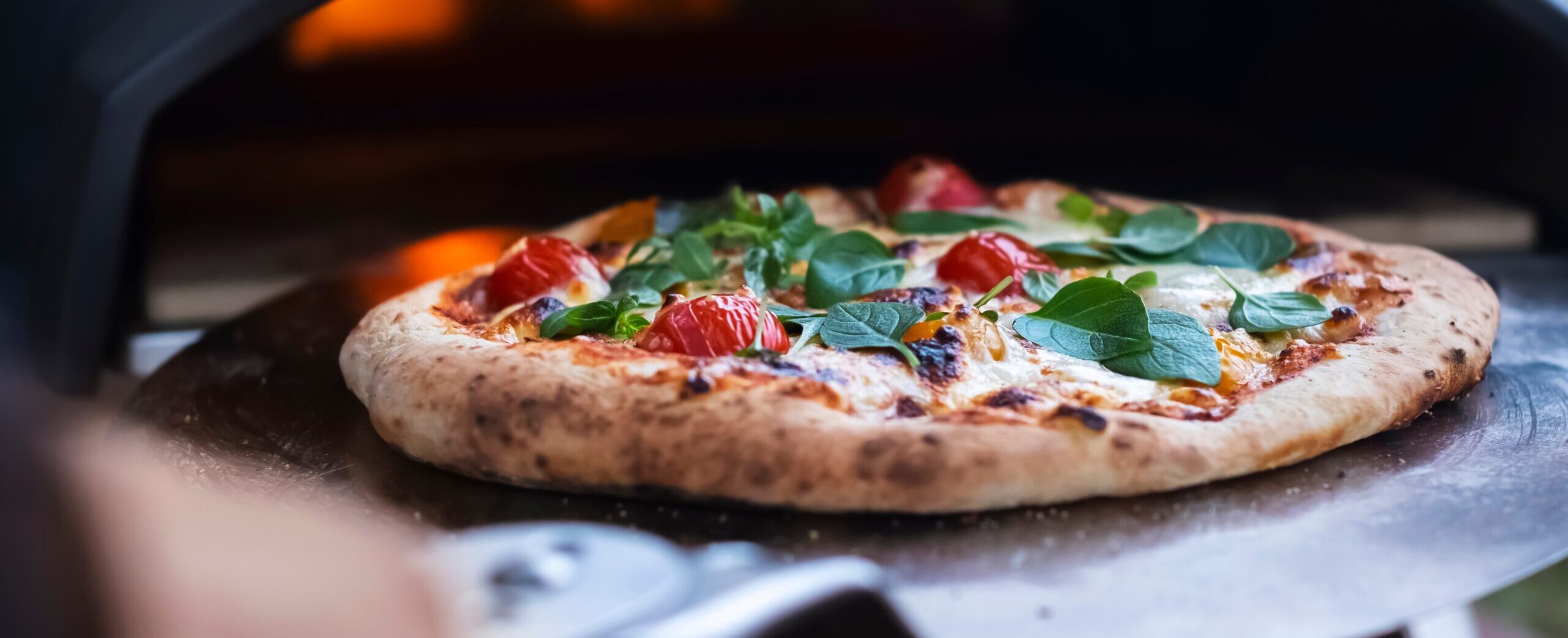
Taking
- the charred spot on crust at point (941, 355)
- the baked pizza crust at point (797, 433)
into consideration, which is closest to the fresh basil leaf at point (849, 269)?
the charred spot on crust at point (941, 355)

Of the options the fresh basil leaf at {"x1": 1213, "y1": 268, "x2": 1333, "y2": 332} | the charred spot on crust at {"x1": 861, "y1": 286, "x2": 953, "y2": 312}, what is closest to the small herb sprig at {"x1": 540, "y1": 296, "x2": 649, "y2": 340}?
the charred spot on crust at {"x1": 861, "y1": 286, "x2": 953, "y2": 312}

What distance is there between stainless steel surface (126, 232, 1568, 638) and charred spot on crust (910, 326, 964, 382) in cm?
23

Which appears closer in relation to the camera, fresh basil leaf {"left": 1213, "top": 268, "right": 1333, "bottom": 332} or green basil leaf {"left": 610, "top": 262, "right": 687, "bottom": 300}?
fresh basil leaf {"left": 1213, "top": 268, "right": 1333, "bottom": 332}

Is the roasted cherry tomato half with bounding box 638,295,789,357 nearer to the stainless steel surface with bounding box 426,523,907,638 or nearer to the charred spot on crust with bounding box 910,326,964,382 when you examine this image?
the charred spot on crust with bounding box 910,326,964,382

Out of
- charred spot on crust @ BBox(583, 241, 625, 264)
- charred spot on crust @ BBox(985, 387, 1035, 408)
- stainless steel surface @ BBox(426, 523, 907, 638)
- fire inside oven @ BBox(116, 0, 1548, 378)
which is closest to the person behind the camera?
stainless steel surface @ BBox(426, 523, 907, 638)

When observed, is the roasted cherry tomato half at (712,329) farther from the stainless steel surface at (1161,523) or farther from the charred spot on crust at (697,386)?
the stainless steel surface at (1161,523)

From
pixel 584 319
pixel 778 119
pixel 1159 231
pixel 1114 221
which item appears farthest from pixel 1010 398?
pixel 778 119

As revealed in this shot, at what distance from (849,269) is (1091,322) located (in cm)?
40

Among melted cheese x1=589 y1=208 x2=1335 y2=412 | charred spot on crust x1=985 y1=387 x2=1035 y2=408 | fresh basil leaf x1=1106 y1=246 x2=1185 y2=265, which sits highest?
charred spot on crust x1=985 y1=387 x2=1035 y2=408

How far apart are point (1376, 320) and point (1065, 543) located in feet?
2.48

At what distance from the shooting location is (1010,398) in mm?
1364

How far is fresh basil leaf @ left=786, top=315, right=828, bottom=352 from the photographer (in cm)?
150

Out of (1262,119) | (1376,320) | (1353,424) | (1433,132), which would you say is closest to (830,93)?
(1262,119)

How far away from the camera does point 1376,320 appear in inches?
65.9
